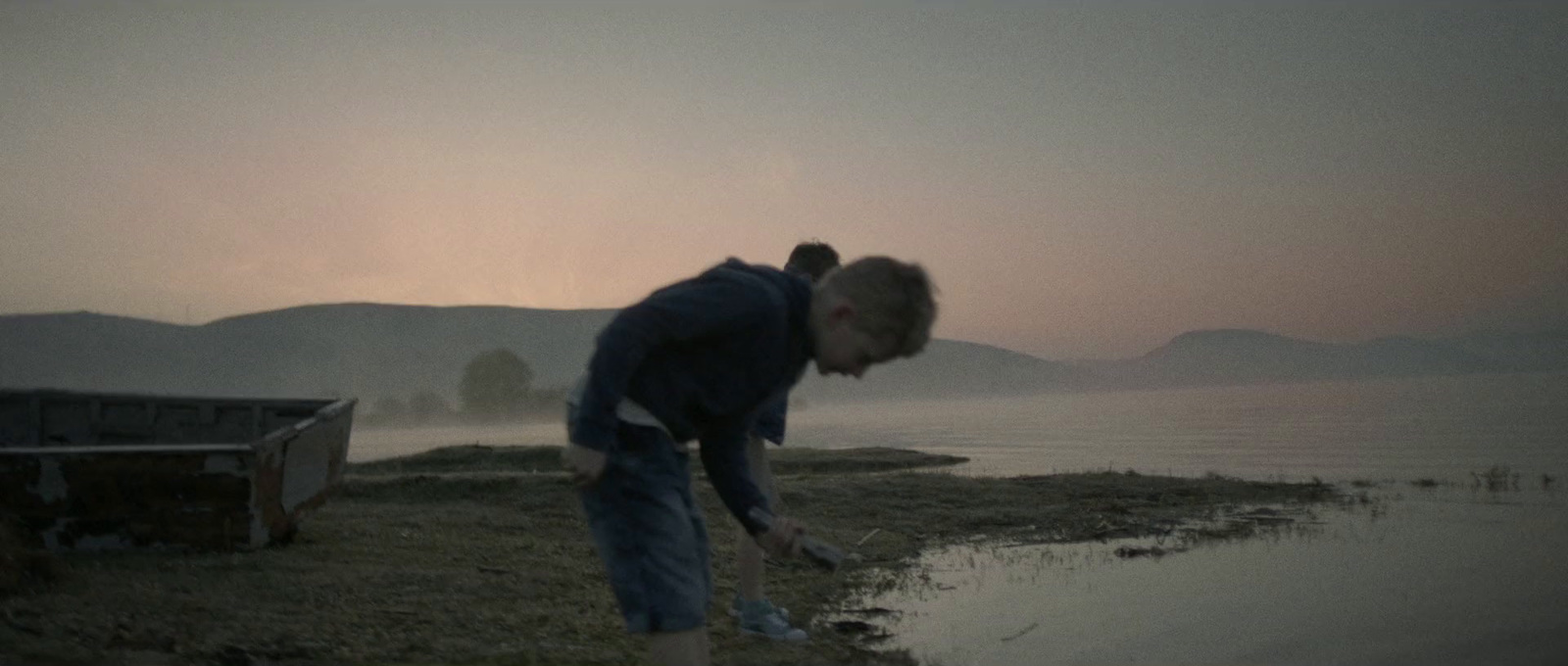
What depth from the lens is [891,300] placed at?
2.72 m

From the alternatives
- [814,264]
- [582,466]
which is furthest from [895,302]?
[814,264]

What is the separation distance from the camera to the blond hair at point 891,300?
8.95ft

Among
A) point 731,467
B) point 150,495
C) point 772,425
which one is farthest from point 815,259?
point 150,495

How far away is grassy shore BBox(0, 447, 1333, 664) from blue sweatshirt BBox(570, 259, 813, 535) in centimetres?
191

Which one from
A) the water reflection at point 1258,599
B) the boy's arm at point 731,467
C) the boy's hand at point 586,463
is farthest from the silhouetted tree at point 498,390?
the boy's hand at point 586,463

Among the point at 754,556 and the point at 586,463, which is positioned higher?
the point at 586,463

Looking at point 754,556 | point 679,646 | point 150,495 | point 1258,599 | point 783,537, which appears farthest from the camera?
point 150,495

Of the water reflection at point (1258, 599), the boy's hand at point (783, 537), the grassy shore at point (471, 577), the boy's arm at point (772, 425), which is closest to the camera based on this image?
the boy's hand at point (783, 537)

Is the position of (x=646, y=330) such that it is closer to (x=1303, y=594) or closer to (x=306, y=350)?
(x=1303, y=594)

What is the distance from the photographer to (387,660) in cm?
420

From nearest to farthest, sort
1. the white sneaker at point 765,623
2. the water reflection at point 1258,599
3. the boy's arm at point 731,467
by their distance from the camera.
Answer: the boy's arm at point 731,467
the water reflection at point 1258,599
the white sneaker at point 765,623

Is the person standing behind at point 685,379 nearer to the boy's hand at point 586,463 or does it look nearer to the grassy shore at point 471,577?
the boy's hand at point 586,463

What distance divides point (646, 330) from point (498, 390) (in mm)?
67140

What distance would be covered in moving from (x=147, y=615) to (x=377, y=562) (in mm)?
1819
